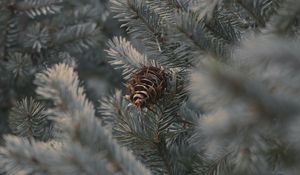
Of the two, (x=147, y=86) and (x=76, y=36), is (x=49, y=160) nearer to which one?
(x=147, y=86)

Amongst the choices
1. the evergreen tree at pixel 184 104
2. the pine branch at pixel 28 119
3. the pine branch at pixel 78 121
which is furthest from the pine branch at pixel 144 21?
the pine branch at pixel 78 121

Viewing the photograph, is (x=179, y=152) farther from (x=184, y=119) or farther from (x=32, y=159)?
(x=32, y=159)

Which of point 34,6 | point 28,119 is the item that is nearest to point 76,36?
point 34,6

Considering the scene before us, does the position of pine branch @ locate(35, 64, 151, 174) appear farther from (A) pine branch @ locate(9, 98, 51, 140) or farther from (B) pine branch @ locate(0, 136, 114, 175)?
(A) pine branch @ locate(9, 98, 51, 140)

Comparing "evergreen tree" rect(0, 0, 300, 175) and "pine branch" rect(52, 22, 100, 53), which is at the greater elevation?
"evergreen tree" rect(0, 0, 300, 175)

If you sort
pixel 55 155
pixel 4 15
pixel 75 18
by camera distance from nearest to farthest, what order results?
pixel 55 155, pixel 4 15, pixel 75 18

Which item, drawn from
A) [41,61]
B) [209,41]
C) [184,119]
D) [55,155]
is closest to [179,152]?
[184,119]

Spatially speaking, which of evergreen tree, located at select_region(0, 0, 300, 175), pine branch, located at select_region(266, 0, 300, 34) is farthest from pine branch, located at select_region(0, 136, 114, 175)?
pine branch, located at select_region(266, 0, 300, 34)
